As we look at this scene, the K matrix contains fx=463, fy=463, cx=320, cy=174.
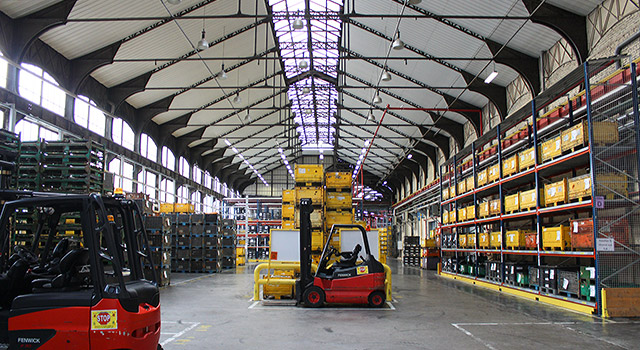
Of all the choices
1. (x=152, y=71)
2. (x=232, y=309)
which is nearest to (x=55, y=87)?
(x=152, y=71)

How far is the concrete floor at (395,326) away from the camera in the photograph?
709 centimetres

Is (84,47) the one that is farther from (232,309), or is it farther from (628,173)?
(628,173)

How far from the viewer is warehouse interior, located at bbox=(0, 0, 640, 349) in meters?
5.29

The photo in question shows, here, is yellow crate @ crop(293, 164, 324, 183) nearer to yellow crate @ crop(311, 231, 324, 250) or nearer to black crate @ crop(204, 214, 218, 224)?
yellow crate @ crop(311, 231, 324, 250)

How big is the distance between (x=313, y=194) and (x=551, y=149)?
6867 millimetres

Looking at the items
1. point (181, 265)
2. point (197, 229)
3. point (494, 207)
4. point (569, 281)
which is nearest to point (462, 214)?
point (494, 207)

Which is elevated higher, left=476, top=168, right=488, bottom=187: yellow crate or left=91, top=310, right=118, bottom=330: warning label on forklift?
left=476, top=168, right=488, bottom=187: yellow crate

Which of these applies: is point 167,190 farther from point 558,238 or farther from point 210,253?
point 558,238

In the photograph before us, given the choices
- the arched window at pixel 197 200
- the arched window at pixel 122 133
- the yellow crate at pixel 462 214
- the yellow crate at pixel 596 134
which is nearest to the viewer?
the yellow crate at pixel 596 134

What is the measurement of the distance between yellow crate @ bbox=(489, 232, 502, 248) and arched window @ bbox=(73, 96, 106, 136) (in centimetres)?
1738

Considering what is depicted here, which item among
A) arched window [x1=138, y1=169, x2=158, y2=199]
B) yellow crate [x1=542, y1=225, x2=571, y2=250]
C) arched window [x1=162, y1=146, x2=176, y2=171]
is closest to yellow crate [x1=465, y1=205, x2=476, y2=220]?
yellow crate [x1=542, y1=225, x2=571, y2=250]

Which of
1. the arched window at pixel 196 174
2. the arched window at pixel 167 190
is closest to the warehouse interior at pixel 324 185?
the arched window at pixel 167 190

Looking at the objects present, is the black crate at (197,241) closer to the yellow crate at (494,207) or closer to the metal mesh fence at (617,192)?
the yellow crate at (494,207)

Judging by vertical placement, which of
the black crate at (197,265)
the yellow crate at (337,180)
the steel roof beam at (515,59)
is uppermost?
the steel roof beam at (515,59)
